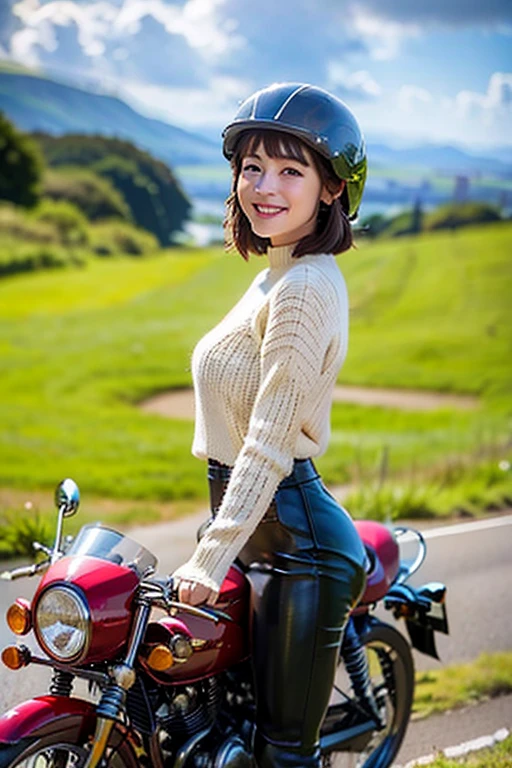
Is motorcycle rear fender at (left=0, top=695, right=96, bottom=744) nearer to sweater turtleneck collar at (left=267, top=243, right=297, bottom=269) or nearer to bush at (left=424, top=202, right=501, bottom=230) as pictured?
sweater turtleneck collar at (left=267, top=243, right=297, bottom=269)

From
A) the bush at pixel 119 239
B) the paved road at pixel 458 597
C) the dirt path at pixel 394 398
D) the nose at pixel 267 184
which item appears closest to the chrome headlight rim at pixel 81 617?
the paved road at pixel 458 597

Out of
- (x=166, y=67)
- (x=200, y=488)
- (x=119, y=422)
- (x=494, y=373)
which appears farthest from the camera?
(x=494, y=373)

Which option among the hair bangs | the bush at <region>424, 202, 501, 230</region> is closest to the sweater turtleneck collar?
the hair bangs

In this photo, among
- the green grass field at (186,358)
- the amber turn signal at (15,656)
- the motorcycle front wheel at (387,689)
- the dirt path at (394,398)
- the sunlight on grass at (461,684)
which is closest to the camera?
the amber turn signal at (15,656)

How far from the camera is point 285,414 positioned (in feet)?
8.07

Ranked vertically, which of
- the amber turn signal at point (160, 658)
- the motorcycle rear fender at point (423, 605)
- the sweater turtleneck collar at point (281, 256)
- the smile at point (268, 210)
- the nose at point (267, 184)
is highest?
the nose at point (267, 184)

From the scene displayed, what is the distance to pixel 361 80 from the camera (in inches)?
460

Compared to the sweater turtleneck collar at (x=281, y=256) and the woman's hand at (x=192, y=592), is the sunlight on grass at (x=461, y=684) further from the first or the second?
the sweater turtleneck collar at (x=281, y=256)

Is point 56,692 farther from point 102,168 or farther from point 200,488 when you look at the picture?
point 102,168

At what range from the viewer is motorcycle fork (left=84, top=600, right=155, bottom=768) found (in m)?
2.35

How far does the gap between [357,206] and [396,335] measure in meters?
9.53

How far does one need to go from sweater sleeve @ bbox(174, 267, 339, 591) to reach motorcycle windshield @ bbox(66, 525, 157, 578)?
87 millimetres

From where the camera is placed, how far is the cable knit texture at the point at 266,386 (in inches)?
96.5

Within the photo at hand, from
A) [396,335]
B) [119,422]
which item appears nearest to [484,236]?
[396,335]
